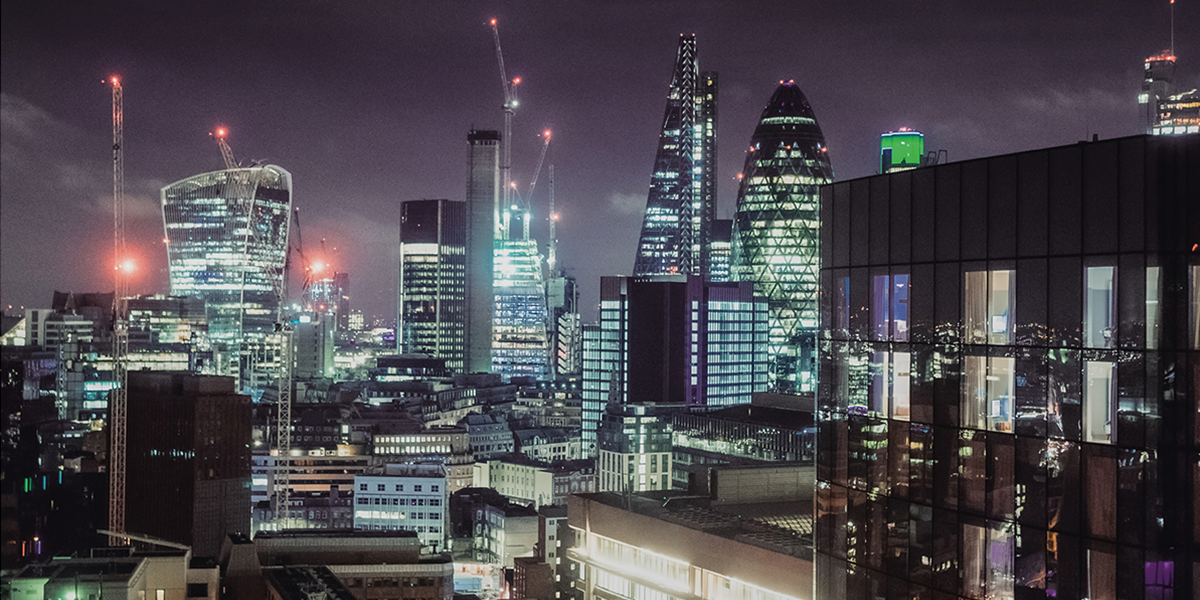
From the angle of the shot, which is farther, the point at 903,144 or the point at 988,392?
the point at 903,144

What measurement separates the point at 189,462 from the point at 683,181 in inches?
3684

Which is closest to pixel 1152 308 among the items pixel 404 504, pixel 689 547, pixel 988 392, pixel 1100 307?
pixel 1100 307

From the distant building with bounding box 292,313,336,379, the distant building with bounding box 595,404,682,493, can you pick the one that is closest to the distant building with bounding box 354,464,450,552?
the distant building with bounding box 595,404,682,493

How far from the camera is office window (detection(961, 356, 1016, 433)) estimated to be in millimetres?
14117

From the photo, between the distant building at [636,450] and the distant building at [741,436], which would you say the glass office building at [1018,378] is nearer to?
the distant building at [741,436]

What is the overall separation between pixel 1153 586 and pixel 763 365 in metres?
116

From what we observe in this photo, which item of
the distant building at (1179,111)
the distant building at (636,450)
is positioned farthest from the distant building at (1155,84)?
the distant building at (636,450)

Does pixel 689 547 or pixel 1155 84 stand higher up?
pixel 1155 84

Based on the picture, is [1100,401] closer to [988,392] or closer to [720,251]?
[988,392]

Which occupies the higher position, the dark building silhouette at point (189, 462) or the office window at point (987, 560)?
the office window at point (987, 560)

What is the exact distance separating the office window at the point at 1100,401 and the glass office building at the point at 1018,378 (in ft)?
0.05

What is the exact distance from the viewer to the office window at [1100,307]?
513 inches

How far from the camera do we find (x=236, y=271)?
190 meters

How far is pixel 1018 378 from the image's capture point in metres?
14.0
